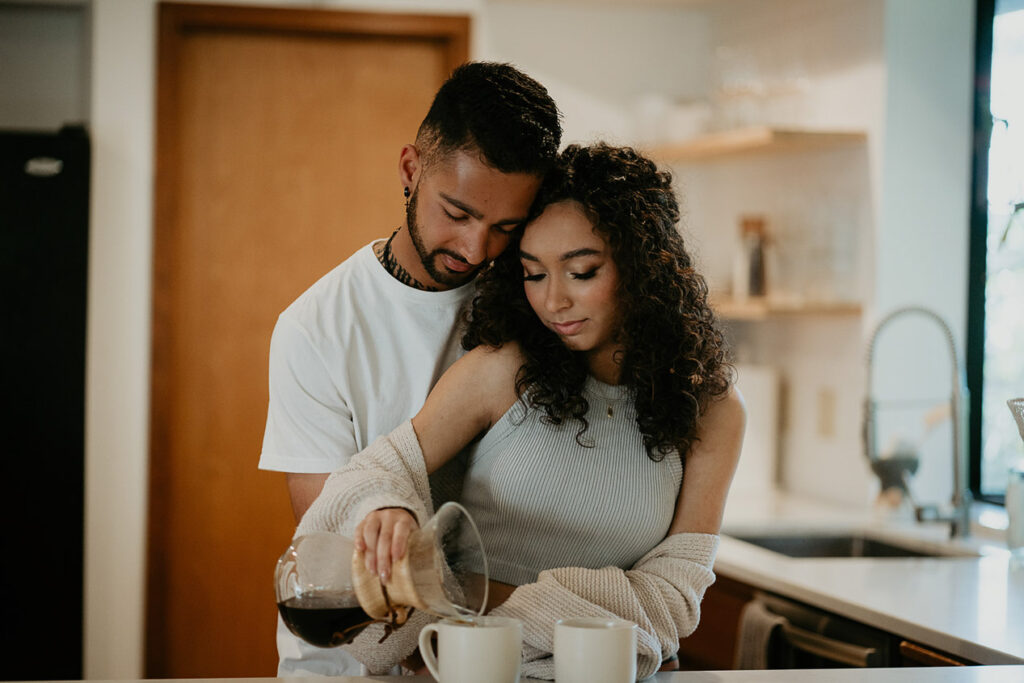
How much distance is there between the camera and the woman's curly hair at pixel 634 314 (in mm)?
1449

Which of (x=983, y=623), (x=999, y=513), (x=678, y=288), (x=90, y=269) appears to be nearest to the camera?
(x=678, y=288)

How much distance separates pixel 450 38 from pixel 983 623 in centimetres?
228

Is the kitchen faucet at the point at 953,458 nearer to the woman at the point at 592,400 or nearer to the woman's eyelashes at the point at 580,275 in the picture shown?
the woman at the point at 592,400

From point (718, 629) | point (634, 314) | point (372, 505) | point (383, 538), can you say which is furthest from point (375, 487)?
point (718, 629)

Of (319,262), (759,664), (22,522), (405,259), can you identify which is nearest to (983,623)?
(759,664)

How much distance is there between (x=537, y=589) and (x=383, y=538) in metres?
0.29

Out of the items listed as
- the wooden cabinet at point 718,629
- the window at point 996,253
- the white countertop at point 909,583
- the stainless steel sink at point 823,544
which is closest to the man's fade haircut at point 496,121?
the white countertop at point 909,583

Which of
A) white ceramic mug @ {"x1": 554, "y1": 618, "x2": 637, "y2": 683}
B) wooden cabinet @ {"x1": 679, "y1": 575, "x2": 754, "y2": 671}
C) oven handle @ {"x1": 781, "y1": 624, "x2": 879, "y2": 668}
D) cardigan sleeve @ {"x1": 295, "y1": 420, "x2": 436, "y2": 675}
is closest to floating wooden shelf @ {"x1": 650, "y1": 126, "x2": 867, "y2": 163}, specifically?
wooden cabinet @ {"x1": 679, "y1": 575, "x2": 754, "y2": 671}

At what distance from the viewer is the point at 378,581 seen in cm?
104

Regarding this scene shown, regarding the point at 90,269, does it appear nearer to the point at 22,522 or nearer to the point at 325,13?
the point at 22,522

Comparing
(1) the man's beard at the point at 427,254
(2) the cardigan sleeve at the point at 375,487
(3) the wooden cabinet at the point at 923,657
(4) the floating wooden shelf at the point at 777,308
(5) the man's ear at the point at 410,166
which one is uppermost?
(5) the man's ear at the point at 410,166

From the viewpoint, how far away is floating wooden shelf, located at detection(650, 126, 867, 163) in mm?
2785

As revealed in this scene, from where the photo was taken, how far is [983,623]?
1773 millimetres

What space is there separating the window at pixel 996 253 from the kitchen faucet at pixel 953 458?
16 cm
